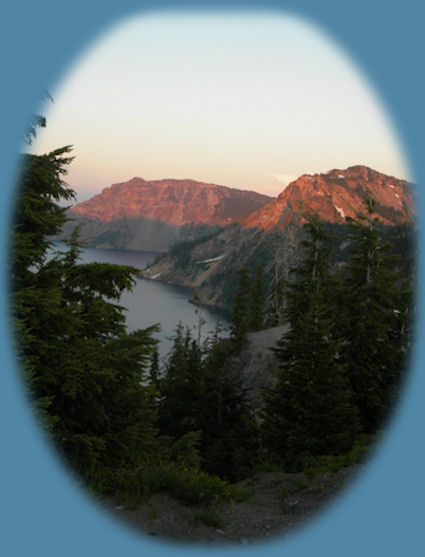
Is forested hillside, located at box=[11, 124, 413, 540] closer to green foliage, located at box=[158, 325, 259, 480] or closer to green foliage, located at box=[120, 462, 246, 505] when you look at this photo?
green foliage, located at box=[120, 462, 246, 505]

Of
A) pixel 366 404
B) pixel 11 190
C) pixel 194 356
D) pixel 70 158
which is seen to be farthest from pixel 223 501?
pixel 194 356

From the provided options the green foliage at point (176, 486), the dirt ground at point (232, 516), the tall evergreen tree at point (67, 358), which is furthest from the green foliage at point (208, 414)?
the green foliage at point (176, 486)

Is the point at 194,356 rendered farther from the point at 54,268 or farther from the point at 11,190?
the point at 11,190

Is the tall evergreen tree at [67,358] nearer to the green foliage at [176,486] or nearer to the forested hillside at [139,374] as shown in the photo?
the forested hillside at [139,374]

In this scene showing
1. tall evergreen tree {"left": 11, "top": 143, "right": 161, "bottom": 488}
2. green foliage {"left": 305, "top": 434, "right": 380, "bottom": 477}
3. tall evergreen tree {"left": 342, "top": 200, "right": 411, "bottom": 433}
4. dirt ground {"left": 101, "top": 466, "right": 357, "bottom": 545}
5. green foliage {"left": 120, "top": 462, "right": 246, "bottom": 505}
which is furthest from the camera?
tall evergreen tree {"left": 342, "top": 200, "right": 411, "bottom": 433}

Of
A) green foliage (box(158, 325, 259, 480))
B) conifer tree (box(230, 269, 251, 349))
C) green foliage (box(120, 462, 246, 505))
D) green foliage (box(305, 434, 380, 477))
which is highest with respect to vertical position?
conifer tree (box(230, 269, 251, 349))

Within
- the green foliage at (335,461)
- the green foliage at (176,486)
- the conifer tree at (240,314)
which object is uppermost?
the conifer tree at (240,314)

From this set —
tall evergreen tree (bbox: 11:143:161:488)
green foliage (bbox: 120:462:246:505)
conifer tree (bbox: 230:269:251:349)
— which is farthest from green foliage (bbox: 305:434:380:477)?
conifer tree (bbox: 230:269:251:349)

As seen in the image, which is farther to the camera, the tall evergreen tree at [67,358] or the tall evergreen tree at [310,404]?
the tall evergreen tree at [310,404]
